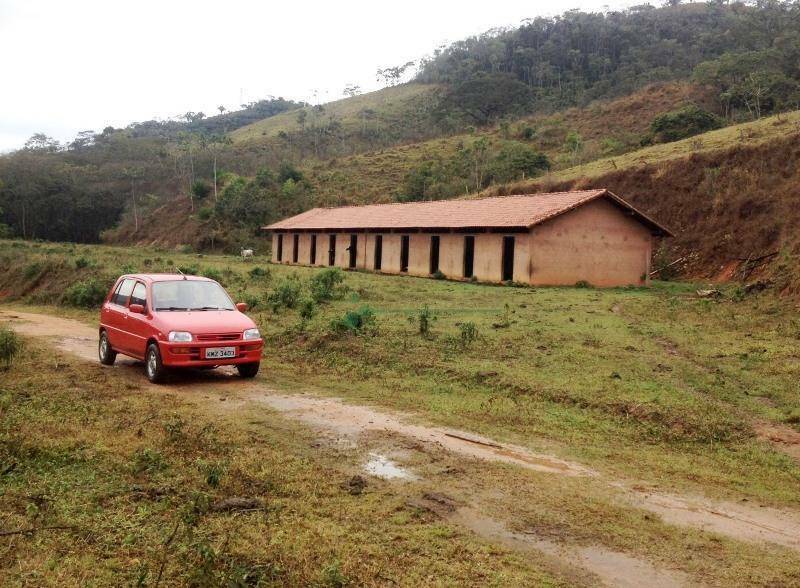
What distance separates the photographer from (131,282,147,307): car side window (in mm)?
10533

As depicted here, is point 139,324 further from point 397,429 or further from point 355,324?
point 397,429

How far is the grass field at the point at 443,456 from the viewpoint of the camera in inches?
173

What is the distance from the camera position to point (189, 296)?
10.6 m

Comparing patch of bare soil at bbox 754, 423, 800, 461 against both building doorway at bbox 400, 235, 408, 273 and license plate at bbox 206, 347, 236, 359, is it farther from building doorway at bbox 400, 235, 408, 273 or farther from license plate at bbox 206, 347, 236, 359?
building doorway at bbox 400, 235, 408, 273

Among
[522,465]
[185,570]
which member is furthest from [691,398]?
[185,570]

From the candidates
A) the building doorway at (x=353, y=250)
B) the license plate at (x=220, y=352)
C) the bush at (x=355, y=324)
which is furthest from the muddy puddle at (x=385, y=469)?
the building doorway at (x=353, y=250)

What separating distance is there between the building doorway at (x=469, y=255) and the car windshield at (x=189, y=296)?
1937 centimetres

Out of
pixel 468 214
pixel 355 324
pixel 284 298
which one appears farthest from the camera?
pixel 468 214

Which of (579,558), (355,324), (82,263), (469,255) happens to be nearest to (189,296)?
(355,324)

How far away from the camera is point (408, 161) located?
232 feet

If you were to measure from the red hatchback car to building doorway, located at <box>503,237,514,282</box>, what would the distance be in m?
18.4

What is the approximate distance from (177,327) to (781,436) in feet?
26.7

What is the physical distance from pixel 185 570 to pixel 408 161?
68.6 m

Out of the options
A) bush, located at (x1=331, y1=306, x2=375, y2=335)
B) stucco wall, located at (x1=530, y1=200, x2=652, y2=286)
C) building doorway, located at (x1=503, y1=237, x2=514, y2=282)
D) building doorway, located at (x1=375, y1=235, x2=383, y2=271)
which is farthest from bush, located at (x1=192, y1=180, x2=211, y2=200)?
bush, located at (x1=331, y1=306, x2=375, y2=335)
